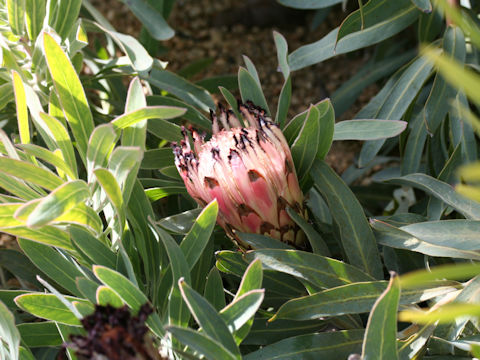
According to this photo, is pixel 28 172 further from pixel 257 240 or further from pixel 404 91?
pixel 404 91

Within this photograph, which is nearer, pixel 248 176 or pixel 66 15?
pixel 248 176

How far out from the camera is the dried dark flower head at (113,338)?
0.45 meters

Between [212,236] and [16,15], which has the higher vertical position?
[16,15]

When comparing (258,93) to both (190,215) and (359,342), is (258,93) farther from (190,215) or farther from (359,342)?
(359,342)

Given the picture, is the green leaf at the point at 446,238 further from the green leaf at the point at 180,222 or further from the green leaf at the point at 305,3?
the green leaf at the point at 305,3

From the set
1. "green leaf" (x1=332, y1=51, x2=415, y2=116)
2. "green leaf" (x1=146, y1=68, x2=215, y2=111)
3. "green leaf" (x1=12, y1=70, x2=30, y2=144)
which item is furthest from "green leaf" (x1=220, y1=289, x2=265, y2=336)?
"green leaf" (x1=332, y1=51, x2=415, y2=116)

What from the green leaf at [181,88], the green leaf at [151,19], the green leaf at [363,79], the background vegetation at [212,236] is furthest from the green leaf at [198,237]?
the green leaf at [363,79]

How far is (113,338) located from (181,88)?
0.54 meters

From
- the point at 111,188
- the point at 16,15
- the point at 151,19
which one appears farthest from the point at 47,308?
the point at 151,19

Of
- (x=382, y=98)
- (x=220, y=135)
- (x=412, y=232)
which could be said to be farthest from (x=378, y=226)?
(x=382, y=98)

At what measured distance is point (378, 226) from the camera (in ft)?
2.21

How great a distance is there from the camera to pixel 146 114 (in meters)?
0.59

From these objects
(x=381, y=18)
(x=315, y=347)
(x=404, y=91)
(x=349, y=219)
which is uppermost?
(x=381, y=18)

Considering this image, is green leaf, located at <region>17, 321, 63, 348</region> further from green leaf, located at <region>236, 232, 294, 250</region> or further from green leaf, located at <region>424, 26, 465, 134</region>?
green leaf, located at <region>424, 26, 465, 134</region>
